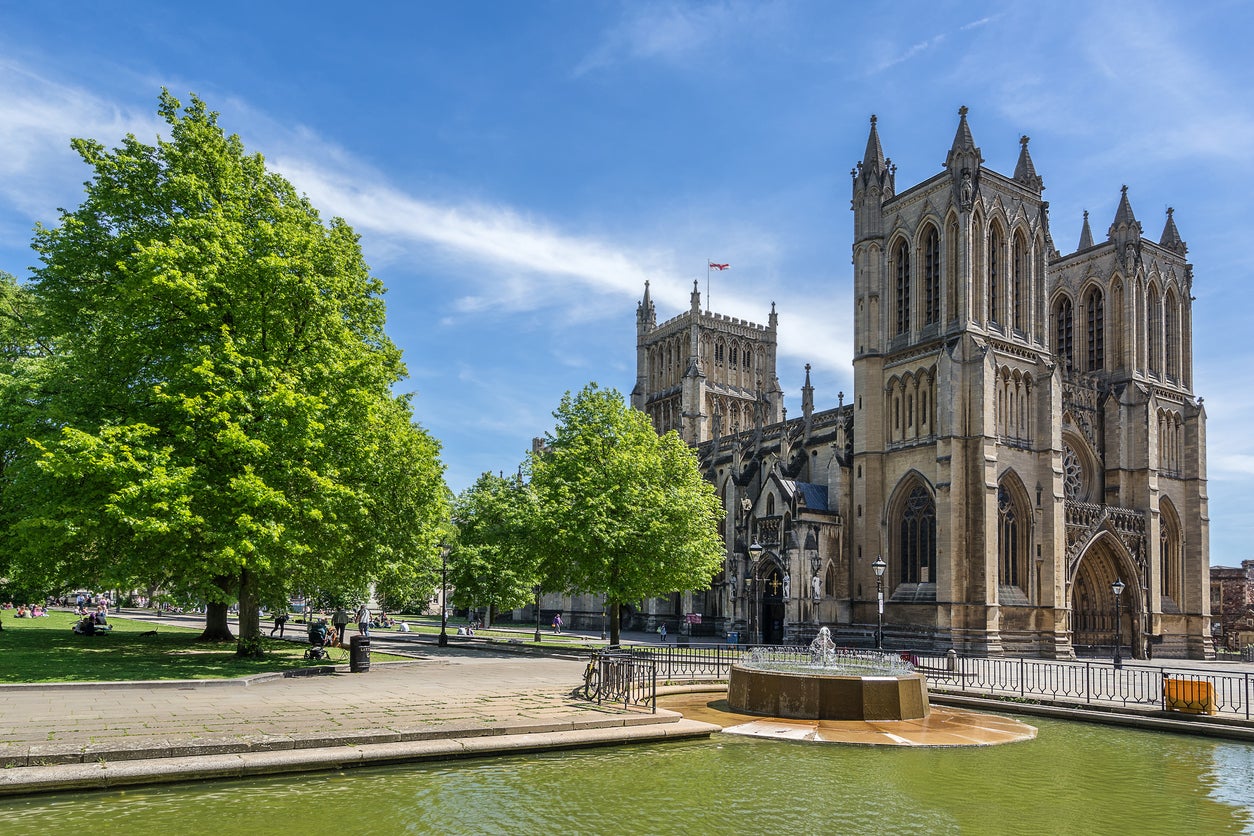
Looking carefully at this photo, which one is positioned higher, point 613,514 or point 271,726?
point 613,514

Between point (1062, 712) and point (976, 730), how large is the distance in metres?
4.00

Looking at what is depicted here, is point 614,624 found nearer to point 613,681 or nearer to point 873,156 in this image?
point 613,681

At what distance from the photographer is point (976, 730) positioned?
61.8 feet

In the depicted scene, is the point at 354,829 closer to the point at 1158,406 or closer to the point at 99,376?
the point at 99,376

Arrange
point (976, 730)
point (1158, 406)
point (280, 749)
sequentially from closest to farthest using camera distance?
point (280, 749)
point (976, 730)
point (1158, 406)

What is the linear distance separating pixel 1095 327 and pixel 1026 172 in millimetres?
11972

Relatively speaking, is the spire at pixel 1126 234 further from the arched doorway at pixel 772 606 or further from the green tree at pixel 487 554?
the green tree at pixel 487 554

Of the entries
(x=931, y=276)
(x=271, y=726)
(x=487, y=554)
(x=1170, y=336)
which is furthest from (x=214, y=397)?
(x=1170, y=336)

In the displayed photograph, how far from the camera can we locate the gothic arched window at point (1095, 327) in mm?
60594

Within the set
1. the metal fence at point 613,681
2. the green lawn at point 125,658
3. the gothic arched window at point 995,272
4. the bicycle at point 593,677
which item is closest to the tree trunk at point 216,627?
the green lawn at point 125,658

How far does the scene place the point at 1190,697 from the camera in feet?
67.5

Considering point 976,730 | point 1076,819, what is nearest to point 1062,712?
point 976,730

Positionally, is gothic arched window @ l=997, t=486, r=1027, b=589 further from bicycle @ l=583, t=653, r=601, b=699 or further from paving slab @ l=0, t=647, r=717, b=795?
bicycle @ l=583, t=653, r=601, b=699

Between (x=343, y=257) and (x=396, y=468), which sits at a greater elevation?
(x=343, y=257)
